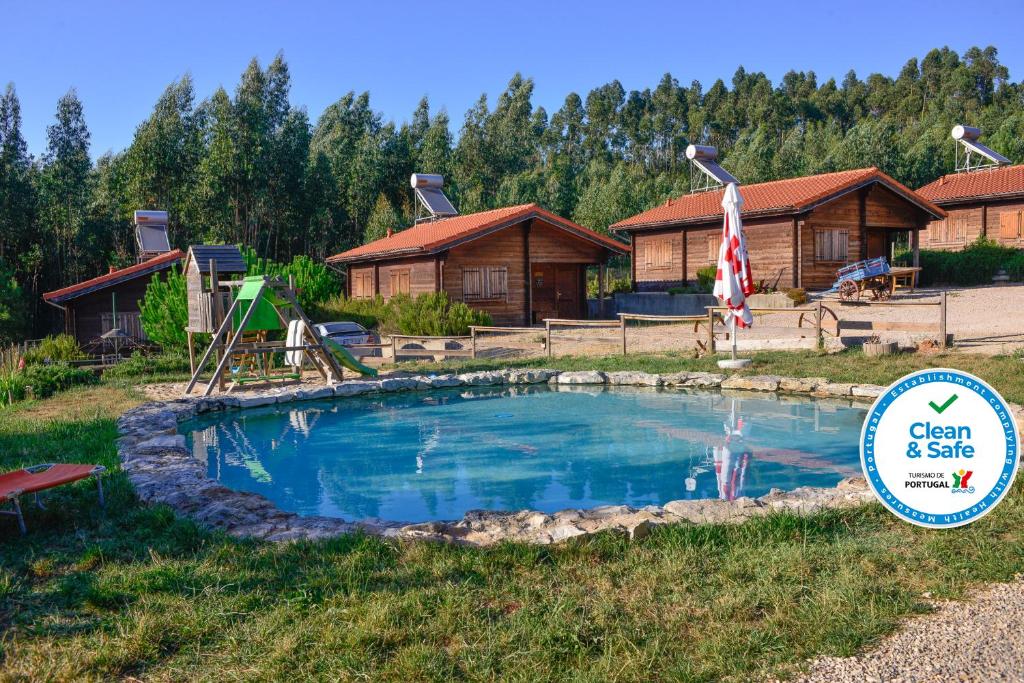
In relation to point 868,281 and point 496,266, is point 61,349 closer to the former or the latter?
point 496,266

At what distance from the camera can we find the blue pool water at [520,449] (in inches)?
302

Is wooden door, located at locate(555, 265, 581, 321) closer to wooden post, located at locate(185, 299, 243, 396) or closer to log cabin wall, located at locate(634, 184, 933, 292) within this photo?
log cabin wall, located at locate(634, 184, 933, 292)

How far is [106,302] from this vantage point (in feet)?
80.0

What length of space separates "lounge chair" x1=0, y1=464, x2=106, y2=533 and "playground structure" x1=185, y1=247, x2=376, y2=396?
627 centimetres

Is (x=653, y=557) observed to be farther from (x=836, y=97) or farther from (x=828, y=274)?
(x=836, y=97)

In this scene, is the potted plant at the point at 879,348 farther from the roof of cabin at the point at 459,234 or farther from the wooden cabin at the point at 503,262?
the wooden cabin at the point at 503,262

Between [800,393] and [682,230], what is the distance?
700 inches

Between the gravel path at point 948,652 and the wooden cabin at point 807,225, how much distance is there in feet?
73.5

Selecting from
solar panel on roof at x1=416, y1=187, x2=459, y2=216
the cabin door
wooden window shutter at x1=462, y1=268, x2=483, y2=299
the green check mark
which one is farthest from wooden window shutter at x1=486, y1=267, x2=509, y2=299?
the green check mark

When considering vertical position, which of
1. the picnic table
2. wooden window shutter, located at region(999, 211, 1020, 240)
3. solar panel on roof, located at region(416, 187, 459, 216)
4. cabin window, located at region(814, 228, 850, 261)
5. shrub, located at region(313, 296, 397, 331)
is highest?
solar panel on roof, located at region(416, 187, 459, 216)

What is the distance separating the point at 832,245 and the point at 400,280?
558 inches

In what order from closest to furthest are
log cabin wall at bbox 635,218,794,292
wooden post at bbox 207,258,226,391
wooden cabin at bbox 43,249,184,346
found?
1. wooden post at bbox 207,258,226,391
2. wooden cabin at bbox 43,249,184,346
3. log cabin wall at bbox 635,218,794,292

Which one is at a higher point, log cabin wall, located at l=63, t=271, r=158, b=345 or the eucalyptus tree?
the eucalyptus tree

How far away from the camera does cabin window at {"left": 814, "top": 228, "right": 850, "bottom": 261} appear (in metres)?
26.1
